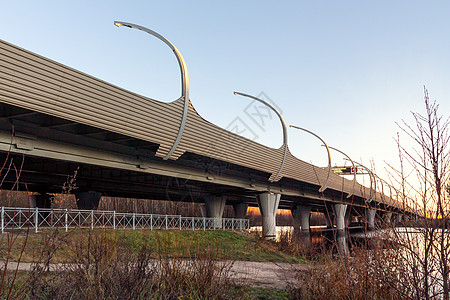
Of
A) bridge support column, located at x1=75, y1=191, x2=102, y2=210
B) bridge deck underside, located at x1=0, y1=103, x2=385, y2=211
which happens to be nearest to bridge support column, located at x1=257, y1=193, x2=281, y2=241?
bridge deck underside, located at x1=0, y1=103, x2=385, y2=211

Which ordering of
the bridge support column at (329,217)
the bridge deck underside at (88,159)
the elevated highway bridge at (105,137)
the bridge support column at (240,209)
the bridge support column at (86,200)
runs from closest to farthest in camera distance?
the bridge support column at (329,217), the elevated highway bridge at (105,137), the bridge deck underside at (88,159), the bridge support column at (86,200), the bridge support column at (240,209)

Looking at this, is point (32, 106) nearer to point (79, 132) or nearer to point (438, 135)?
point (79, 132)

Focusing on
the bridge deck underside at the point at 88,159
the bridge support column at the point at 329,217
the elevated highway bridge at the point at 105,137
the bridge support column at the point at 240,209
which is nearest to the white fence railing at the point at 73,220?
the elevated highway bridge at the point at 105,137

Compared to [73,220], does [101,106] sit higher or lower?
higher

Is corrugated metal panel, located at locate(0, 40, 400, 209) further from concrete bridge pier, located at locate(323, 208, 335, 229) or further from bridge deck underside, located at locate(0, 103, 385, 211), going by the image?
concrete bridge pier, located at locate(323, 208, 335, 229)

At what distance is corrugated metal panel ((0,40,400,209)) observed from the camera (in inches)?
512

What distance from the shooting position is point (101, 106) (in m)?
16.1

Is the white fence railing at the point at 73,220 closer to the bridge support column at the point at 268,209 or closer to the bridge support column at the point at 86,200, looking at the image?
the bridge support column at the point at 86,200

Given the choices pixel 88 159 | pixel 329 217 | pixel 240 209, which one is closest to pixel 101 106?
pixel 88 159

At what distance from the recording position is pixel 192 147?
21.4 m

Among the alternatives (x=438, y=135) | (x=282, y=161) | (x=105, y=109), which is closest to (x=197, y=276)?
(x=438, y=135)

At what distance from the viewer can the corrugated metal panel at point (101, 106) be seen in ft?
42.6

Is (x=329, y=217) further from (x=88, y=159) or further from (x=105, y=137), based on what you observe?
(x=88, y=159)

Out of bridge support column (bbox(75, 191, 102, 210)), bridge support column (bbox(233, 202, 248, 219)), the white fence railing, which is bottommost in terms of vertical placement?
the white fence railing
